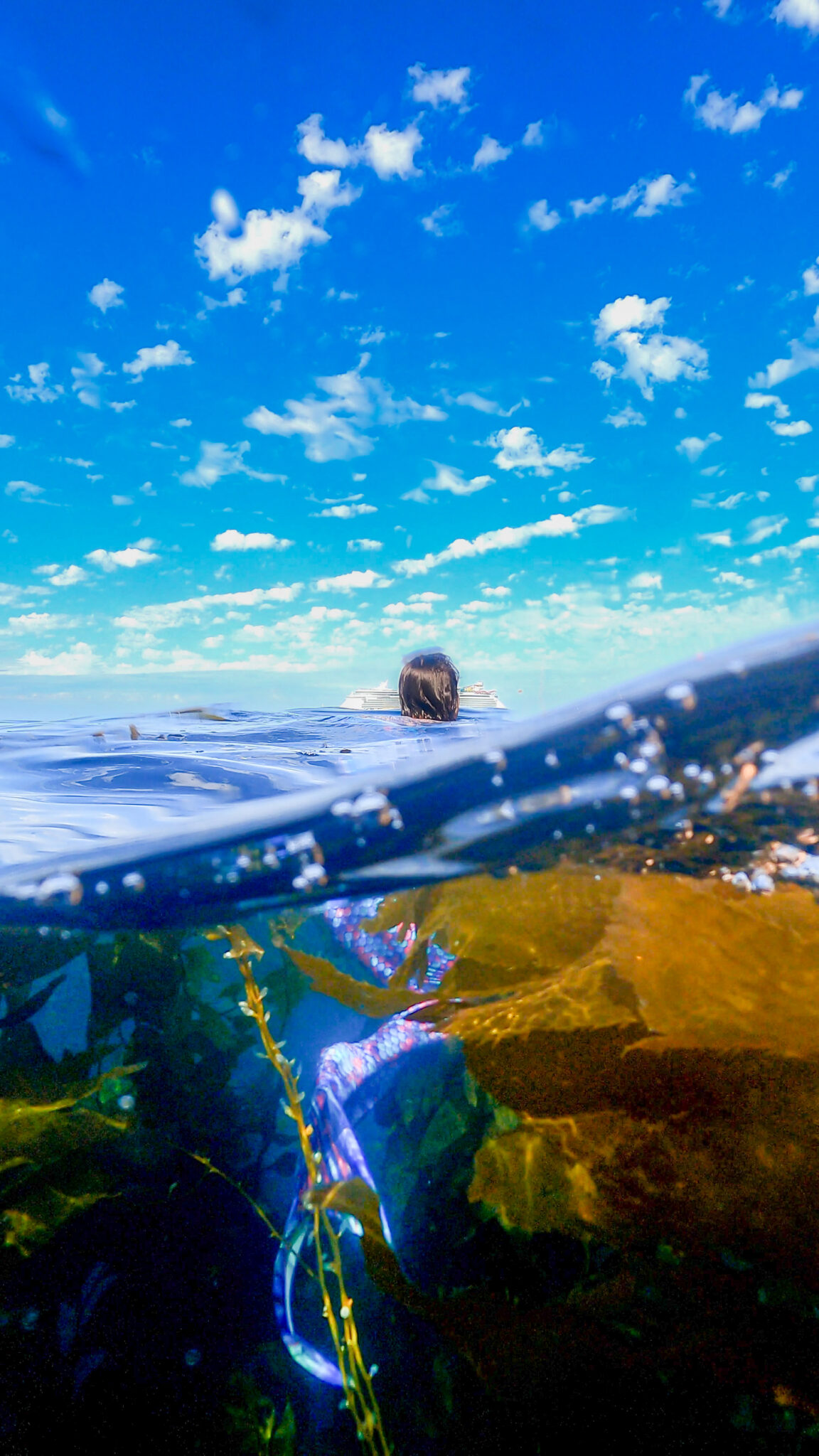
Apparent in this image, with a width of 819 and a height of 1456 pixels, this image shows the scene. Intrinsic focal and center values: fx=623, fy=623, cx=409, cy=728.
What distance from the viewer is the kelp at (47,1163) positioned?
Answer: 2.79 metres

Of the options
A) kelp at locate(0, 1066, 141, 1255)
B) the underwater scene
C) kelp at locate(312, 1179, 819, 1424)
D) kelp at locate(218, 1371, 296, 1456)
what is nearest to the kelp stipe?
the underwater scene

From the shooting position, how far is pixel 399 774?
9.72ft

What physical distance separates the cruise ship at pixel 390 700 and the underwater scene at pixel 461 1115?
8128 millimetres

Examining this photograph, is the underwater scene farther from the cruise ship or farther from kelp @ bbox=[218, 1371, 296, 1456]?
the cruise ship

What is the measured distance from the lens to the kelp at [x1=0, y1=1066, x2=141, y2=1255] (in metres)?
2.79

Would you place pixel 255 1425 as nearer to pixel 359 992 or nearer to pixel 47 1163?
pixel 47 1163

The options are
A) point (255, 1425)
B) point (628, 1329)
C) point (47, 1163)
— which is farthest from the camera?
point (47, 1163)

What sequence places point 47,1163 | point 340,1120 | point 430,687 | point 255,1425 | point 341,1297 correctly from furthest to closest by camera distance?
point 430,687
point 340,1120
point 47,1163
point 255,1425
point 341,1297

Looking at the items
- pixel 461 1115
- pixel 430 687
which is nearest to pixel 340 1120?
pixel 461 1115

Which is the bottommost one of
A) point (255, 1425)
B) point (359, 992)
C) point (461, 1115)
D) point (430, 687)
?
point (255, 1425)

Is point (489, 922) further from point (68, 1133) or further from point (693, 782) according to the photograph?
point (68, 1133)

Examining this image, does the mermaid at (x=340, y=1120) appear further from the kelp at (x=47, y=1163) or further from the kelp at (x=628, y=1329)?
the kelp at (x=47, y=1163)

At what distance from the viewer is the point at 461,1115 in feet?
9.45

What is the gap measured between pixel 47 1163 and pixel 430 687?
7.76 m
